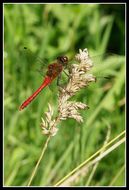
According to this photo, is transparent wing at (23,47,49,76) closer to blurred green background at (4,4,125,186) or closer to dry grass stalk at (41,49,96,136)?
blurred green background at (4,4,125,186)

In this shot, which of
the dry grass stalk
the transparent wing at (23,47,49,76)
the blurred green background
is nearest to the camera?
the dry grass stalk

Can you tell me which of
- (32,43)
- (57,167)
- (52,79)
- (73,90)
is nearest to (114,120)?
(57,167)

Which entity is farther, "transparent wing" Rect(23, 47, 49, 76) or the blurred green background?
the blurred green background

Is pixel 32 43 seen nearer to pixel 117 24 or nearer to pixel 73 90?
pixel 117 24

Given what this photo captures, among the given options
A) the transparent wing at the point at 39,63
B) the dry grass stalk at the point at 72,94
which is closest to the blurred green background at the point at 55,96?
the transparent wing at the point at 39,63

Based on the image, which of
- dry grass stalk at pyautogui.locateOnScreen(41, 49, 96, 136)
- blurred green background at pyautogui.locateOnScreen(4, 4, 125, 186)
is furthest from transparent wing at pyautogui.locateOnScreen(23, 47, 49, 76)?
dry grass stalk at pyautogui.locateOnScreen(41, 49, 96, 136)

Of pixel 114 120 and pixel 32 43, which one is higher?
pixel 32 43

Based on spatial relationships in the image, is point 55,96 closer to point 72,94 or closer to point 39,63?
point 39,63

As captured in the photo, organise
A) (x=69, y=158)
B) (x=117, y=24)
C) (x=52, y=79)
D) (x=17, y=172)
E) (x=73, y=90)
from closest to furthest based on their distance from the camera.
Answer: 1. (x=73, y=90)
2. (x=52, y=79)
3. (x=69, y=158)
4. (x=17, y=172)
5. (x=117, y=24)

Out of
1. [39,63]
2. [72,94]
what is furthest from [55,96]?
[72,94]
